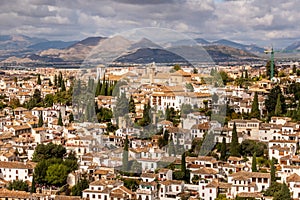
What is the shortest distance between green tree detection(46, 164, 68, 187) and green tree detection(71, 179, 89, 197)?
1.47 ft

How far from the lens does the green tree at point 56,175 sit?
9938 mm

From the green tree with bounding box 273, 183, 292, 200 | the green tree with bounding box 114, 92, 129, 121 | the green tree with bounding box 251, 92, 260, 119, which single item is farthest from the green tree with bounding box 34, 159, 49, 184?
the green tree with bounding box 251, 92, 260, 119

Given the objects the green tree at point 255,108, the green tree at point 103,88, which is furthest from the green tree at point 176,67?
the green tree at point 255,108

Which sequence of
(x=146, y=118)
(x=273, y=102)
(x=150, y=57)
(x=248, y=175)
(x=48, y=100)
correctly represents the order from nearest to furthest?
(x=248, y=175) → (x=146, y=118) → (x=273, y=102) → (x=150, y=57) → (x=48, y=100)

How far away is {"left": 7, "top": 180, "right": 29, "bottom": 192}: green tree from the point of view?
9.80 m

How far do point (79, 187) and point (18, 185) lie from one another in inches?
52.6

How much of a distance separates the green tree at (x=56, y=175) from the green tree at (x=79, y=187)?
448 millimetres

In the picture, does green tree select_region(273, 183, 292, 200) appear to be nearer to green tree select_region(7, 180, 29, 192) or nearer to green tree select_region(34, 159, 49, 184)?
green tree select_region(34, 159, 49, 184)

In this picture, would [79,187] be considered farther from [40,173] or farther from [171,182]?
[171,182]

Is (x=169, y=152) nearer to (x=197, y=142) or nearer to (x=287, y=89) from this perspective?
(x=197, y=142)

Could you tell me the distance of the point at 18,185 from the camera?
32.3ft

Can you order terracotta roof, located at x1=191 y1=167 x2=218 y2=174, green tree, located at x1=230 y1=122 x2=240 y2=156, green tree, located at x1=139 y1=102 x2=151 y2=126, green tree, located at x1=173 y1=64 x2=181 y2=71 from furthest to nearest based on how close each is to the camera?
green tree, located at x1=173 y1=64 x2=181 y2=71 → green tree, located at x1=139 y1=102 x2=151 y2=126 → green tree, located at x1=230 y1=122 x2=240 y2=156 → terracotta roof, located at x1=191 y1=167 x2=218 y2=174

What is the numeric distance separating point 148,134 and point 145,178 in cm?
210

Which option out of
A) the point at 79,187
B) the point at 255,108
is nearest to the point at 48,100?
the point at 255,108
